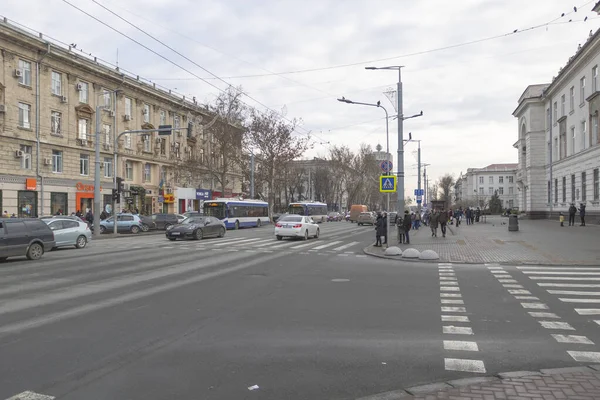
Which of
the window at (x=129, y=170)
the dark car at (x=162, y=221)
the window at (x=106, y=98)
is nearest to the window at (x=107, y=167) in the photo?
the window at (x=129, y=170)

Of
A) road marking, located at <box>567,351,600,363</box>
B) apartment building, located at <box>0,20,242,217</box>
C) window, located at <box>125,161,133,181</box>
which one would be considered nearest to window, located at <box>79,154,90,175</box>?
apartment building, located at <box>0,20,242,217</box>

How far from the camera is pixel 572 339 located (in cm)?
612

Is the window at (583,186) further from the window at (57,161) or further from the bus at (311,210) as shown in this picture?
the window at (57,161)

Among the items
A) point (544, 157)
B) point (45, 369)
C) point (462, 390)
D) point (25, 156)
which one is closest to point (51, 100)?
point (25, 156)

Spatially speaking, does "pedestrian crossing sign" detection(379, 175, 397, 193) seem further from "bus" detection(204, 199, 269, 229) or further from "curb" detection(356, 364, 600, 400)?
"bus" detection(204, 199, 269, 229)

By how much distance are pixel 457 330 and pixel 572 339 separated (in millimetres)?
1428

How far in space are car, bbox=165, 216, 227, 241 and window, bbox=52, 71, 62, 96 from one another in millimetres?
19270

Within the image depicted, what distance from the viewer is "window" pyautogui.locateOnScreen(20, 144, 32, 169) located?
114ft

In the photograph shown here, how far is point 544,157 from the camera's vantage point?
2136 inches

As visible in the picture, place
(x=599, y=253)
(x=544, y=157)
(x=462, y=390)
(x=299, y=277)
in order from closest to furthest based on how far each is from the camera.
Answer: (x=462, y=390) → (x=299, y=277) → (x=599, y=253) → (x=544, y=157)

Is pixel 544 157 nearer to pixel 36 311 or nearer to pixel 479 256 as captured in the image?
pixel 479 256

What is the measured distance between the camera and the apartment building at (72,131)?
110 feet

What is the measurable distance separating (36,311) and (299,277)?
5991mm

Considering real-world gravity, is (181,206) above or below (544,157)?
below
